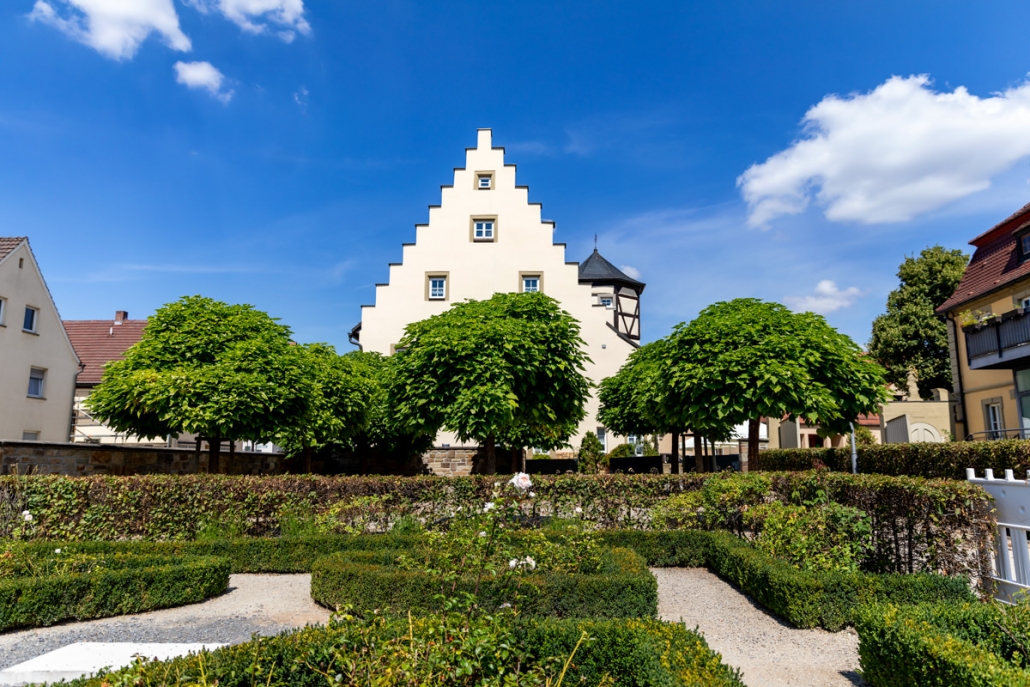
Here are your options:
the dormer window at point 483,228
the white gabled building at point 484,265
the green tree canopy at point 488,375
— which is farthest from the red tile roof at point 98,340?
the green tree canopy at point 488,375

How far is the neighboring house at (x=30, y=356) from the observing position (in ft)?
77.8

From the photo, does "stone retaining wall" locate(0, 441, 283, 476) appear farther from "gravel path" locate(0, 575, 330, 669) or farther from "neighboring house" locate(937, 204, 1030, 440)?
"neighboring house" locate(937, 204, 1030, 440)

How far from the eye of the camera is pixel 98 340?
32031mm

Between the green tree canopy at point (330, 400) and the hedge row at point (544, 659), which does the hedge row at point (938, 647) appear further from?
the green tree canopy at point (330, 400)

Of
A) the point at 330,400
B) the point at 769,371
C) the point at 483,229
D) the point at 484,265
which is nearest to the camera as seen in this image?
the point at 769,371

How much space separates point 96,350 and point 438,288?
16769 millimetres

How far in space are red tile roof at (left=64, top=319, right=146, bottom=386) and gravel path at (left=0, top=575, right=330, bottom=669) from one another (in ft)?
82.2

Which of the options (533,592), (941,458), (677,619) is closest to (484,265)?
(941,458)

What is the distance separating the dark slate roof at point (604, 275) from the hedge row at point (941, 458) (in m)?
19.2

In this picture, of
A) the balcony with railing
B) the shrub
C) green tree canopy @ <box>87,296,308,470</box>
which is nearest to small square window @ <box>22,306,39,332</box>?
green tree canopy @ <box>87,296,308,470</box>

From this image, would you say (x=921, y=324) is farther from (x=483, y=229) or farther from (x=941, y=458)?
(x=483, y=229)

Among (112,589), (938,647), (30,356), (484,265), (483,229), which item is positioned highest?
(483,229)

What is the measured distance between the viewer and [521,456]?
26109mm

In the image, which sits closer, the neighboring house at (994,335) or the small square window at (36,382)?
the neighboring house at (994,335)
